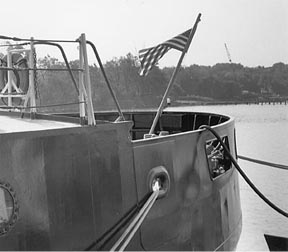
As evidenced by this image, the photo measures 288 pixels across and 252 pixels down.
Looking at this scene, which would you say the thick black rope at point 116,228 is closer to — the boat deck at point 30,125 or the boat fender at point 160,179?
the boat fender at point 160,179

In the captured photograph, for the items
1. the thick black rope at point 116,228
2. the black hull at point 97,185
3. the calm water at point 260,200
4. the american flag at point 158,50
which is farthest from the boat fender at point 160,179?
the calm water at point 260,200

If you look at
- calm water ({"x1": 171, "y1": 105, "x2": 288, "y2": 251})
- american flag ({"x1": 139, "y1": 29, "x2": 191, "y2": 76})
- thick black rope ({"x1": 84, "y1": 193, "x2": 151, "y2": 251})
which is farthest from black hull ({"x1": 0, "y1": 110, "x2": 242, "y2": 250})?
calm water ({"x1": 171, "y1": 105, "x2": 288, "y2": 251})

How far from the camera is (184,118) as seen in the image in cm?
1073

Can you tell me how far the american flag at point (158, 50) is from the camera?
7.46m

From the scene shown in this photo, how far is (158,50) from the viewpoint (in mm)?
7590

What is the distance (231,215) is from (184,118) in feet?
15.0

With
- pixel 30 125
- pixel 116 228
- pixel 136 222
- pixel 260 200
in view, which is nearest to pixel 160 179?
pixel 136 222

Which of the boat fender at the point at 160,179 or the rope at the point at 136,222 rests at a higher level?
the boat fender at the point at 160,179

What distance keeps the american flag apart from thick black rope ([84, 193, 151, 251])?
374 centimetres

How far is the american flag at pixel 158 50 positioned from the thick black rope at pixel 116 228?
374 centimetres

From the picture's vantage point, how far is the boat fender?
14.7ft

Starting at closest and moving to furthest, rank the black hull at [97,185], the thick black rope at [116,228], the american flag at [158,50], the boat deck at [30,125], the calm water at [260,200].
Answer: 1. the black hull at [97,185]
2. the thick black rope at [116,228]
3. the boat deck at [30,125]
4. the american flag at [158,50]
5. the calm water at [260,200]

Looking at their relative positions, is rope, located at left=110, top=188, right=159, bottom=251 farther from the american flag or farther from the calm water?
the calm water

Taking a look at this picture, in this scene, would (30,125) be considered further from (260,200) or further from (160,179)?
(260,200)
